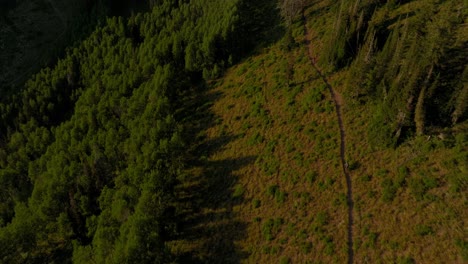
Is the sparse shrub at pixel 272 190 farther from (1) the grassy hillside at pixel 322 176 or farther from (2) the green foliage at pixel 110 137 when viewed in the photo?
(2) the green foliage at pixel 110 137

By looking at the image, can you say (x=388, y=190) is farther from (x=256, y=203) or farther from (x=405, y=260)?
(x=256, y=203)

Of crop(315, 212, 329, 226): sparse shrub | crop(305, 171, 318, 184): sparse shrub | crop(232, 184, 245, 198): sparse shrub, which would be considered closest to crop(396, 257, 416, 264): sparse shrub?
crop(315, 212, 329, 226): sparse shrub

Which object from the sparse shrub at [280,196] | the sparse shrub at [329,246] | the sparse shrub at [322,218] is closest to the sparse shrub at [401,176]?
the sparse shrub at [322,218]

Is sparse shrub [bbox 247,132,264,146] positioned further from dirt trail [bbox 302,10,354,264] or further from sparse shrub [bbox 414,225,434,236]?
sparse shrub [bbox 414,225,434,236]

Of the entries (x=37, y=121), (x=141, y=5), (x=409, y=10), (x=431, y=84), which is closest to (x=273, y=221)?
(x=431, y=84)

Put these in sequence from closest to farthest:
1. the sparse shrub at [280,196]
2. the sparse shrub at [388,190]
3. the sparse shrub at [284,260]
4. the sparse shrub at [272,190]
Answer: the sparse shrub at [388,190] → the sparse shrub at [284,260] → the sparse shrub at [280,196] → the sparse shrub at [272,190]
